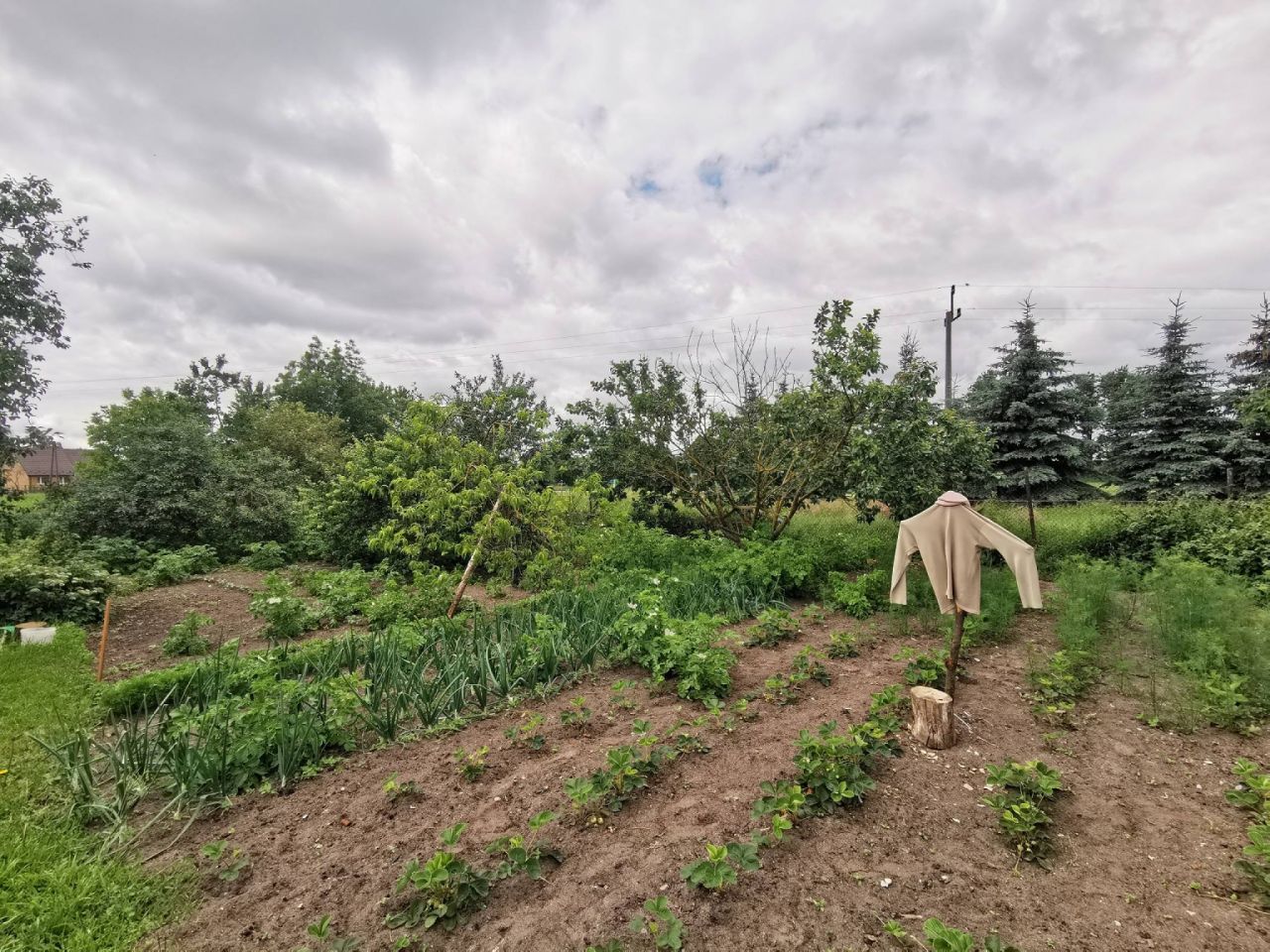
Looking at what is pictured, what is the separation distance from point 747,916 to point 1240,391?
1853 centimetres

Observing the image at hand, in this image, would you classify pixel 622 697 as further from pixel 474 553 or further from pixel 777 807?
pixel 474 553

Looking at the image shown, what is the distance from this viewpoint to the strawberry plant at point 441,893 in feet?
6.03

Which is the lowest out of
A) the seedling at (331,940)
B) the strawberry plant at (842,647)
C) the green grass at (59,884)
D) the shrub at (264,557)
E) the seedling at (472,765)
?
the green grass at (59,884)

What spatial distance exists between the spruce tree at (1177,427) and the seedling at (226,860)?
17.0 metres

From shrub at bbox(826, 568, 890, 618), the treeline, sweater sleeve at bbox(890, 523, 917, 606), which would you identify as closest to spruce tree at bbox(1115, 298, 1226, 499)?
the treeline

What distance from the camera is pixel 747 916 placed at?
1.84 m

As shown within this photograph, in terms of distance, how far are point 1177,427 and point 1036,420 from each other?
3.56m

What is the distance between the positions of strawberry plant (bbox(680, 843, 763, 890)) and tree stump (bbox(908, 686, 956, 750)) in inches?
61.1

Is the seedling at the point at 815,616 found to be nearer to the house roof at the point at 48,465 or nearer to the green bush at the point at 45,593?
the green bush at the point at 45,593

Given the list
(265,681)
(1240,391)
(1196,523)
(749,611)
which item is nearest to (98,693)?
(265,681)

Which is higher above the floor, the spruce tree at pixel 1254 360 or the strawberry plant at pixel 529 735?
the spruce tree at pixel 1254 360

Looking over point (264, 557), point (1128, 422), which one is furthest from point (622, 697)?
point (1128, 422)

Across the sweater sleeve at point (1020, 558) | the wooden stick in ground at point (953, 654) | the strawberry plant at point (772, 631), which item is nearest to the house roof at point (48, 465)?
the strawberry plant at point (772, 631)

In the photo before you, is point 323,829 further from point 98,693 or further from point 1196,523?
point 1196,523
